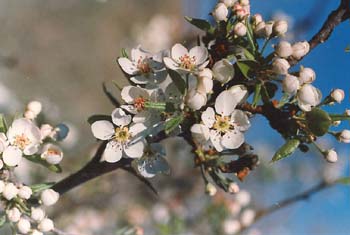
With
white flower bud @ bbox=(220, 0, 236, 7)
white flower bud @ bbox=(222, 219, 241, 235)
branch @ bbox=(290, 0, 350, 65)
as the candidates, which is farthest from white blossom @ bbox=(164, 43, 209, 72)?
white flower bud @ bbox=(222, 219, 241, 235)

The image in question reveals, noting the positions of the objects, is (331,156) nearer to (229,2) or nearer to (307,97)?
(307,97)

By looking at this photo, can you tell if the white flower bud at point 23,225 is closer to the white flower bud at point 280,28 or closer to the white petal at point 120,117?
the white petal at point 120,117

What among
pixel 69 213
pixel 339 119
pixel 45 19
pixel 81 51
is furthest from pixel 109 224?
pixel 81 51

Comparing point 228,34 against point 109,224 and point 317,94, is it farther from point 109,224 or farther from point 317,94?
point 109,224

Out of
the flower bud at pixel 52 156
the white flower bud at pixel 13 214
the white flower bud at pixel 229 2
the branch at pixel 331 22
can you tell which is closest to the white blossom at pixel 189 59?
the white flower bud at pixel 229 2

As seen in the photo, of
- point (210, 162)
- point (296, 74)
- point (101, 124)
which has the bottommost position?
point (210, 162)

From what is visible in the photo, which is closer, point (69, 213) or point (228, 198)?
point (228, 198)

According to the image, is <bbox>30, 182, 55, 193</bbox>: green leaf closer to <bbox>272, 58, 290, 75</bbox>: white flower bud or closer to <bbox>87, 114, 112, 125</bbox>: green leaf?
<bbox>87, 114, 112, 125</bbox>: green leaf
